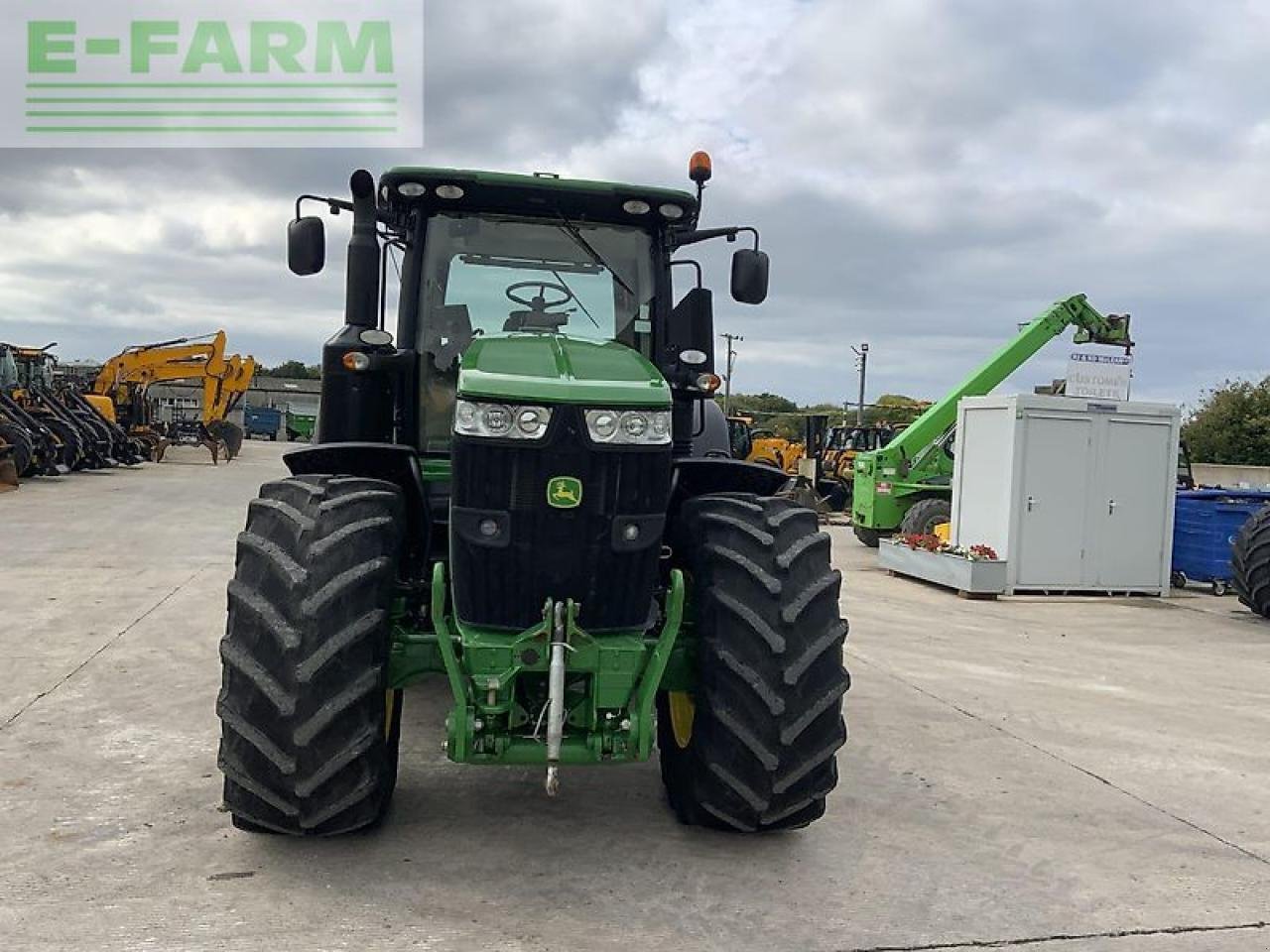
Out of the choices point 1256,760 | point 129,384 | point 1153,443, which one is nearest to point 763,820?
point 1256,760

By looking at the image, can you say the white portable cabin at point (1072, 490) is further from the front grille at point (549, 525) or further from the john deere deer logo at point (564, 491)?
the john deere deer logo at point (564, 491)

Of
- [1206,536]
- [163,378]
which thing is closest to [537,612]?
[1206,536]

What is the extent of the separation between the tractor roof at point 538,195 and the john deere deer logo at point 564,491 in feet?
5.64

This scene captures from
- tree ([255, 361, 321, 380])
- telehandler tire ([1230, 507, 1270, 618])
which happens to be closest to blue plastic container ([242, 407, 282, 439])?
tree ([255, 361, 321, 380])

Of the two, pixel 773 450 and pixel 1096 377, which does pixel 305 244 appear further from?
pixel 773 450

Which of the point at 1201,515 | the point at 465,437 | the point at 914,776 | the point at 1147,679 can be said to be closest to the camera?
the point at 465,437

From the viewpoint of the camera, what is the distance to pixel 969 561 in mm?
11828

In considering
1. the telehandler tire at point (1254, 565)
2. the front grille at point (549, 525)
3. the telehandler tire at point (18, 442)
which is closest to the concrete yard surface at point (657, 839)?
the front grille at point (549, 525)

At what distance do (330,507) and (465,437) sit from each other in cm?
58

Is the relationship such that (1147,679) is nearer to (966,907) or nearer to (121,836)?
(966,907)

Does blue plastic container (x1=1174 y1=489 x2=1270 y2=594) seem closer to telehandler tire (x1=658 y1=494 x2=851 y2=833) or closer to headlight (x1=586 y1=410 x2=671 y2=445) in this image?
telehandler tire (x1=658 y1=494 x2=851 y2=833)

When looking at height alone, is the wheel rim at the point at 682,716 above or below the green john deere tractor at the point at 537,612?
below

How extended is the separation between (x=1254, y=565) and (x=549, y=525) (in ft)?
31.5

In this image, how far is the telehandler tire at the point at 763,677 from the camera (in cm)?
383
